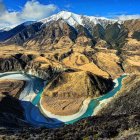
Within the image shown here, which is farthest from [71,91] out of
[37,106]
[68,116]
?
[68,116]

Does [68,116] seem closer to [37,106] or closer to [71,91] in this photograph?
[37,106]

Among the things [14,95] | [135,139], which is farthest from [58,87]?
[135,139]

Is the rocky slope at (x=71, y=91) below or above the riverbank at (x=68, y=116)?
above

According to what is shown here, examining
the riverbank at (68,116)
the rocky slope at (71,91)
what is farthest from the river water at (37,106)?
the rocky slope at (71,91)

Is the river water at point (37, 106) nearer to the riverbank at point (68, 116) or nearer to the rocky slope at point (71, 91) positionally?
the riverbank at point (68, 116)

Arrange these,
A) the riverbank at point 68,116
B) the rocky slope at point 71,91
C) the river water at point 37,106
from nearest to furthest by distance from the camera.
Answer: the river water at point 37,106
the riverbank at point 68,116
the rocky slope at point 71,91

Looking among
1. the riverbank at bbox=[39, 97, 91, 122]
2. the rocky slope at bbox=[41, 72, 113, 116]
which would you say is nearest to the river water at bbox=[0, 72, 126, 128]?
the riverbank at bbox=[39, 97, 91, 122]

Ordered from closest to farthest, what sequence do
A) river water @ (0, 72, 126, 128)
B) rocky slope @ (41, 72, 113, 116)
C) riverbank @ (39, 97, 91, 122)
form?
river water @ (0, 72, 126, 128)
riverbank @ (39, 97, 91, 122)
rocky slope @ (41, 72, 113, 116)

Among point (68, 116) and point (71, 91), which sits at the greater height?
point (71, 91)

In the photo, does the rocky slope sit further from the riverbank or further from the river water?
the river water

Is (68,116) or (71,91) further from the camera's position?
(71,91)

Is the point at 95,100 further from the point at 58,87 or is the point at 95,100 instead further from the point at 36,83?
the point at 36,83
